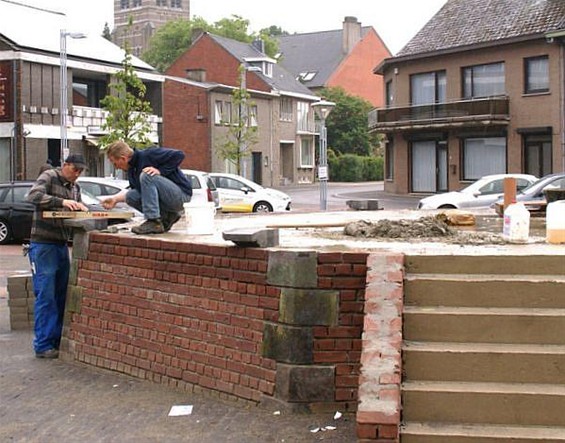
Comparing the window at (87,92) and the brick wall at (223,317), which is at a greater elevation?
the window at (87,92)

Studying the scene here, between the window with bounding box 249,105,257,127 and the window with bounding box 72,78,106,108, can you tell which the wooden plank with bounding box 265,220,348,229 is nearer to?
the window with bounding box 72,78,106,108

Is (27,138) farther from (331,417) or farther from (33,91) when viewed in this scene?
(331,417)

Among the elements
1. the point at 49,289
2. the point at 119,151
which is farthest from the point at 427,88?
the point at 49,289

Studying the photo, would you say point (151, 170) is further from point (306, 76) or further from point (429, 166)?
point (306, 76)

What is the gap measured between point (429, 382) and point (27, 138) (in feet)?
121

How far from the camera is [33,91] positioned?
40500mm

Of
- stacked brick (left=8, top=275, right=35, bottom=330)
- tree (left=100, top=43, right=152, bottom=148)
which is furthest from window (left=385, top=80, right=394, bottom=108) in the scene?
stacked brick (left=8, top=275, right=35, bottom=330)

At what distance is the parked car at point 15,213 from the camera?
22.6 m

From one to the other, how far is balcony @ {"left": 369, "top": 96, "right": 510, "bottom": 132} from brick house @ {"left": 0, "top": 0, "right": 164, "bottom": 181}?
13075mm

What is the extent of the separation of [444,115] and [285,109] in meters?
25.6

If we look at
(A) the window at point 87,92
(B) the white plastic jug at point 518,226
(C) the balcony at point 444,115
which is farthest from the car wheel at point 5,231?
(C) the balcony at point 444,115

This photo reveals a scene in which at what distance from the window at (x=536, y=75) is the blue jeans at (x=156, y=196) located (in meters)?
34.3

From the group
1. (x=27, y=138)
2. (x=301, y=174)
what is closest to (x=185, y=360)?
(x=27, y=138)

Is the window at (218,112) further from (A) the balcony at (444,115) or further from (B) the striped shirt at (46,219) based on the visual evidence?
(B) the striped shirt at (46,219)
